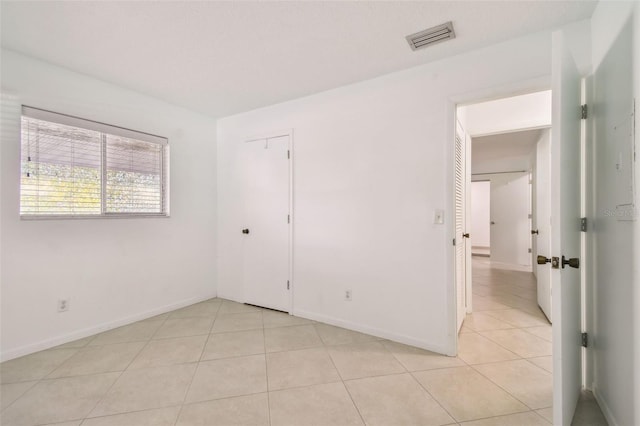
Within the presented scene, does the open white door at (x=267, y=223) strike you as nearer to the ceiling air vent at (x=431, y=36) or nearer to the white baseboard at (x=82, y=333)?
the white baseboard at (x=82, y=333)

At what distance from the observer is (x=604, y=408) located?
5.23 ft

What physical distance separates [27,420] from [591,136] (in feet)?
12.3

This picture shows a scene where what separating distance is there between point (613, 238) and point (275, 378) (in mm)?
2183

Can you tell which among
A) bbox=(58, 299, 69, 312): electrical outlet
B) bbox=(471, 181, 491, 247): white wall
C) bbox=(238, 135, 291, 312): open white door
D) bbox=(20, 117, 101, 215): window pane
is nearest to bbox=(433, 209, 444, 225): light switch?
bbox=(238, 135, 291, 312): open white door

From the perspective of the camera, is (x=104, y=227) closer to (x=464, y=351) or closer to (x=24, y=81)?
(x=24, y=81)

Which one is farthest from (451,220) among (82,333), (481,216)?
(481,216)

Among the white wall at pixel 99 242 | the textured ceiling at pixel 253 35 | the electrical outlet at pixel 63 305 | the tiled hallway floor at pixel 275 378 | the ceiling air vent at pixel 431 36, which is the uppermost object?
the textured ceiling at pixel 253 35

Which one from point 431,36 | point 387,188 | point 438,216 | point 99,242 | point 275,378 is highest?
point 431,36

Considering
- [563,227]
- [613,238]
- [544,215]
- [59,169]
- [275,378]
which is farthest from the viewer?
[544,215]

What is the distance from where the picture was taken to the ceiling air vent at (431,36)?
1896 mm

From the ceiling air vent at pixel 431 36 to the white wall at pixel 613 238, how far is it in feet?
2.66

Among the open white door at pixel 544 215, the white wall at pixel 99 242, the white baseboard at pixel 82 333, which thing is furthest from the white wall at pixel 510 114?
the white baseboard at pixel 82 333

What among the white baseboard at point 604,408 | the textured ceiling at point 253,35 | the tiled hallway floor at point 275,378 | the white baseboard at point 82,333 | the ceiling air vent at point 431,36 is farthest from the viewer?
the white baseboard at point 82,333

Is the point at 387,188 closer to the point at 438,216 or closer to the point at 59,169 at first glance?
the point at 438,216
